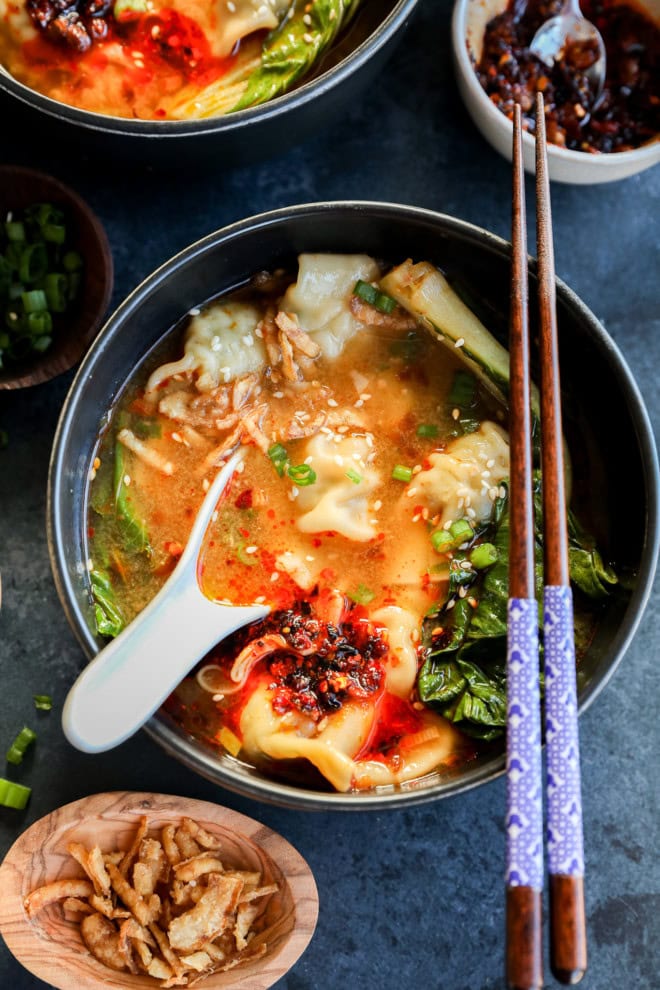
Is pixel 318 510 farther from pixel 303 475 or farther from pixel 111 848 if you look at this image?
pixel 111 848

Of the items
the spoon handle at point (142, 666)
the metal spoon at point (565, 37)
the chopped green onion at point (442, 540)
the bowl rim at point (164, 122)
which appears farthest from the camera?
the metal spoon at point (565, 37)

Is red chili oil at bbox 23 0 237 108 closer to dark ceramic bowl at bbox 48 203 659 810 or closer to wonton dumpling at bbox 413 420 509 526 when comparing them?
dark ceramic bowl at bbox 48 203 659 810

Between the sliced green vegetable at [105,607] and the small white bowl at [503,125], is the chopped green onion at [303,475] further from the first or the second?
the small white bowl at [503,125]

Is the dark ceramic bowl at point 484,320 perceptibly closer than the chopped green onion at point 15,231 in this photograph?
Yes

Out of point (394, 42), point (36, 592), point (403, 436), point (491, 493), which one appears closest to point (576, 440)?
point (491, 493)

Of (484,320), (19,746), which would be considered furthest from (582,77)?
(19,746)

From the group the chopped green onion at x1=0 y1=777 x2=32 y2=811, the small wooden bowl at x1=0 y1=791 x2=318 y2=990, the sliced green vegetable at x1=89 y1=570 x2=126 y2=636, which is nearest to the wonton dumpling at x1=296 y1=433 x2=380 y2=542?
the sliced green vegetable at x1=89 y1=570 x2=126 y2=636

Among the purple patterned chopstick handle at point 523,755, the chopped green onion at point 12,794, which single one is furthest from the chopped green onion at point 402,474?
the chopped green onion at point 12,794
